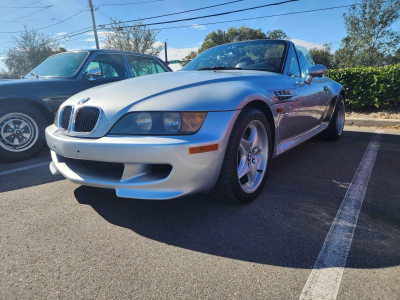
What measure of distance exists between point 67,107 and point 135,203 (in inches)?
38.9

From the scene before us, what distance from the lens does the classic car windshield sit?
316cm

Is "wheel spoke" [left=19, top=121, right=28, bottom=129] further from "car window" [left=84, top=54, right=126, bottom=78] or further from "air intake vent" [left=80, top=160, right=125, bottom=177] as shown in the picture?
"air intake vent" [left=80, top=160, right=125, bottom=177]

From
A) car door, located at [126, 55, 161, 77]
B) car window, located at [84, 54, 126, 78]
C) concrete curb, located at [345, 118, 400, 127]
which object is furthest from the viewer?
concrete curb, located at [345, 118, 400, 127]

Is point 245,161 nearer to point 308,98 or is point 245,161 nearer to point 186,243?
point 186,243

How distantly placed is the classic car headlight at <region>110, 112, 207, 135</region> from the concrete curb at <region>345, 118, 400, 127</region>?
659 cm

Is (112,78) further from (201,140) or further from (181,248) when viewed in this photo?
(181,248)

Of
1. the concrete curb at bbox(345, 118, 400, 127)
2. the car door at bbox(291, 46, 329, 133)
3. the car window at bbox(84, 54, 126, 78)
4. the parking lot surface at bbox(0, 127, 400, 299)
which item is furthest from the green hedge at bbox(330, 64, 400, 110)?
the car window at bbox(84, 54, 126, 78)

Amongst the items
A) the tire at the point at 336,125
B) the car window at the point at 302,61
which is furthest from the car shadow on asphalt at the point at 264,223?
the tire at the point at 336,125

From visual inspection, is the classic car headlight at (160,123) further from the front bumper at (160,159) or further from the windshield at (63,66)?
the windshield at (63,66)

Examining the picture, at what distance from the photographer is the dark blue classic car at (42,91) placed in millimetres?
3525

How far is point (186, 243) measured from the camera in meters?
1.72

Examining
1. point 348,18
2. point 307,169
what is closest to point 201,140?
point 307,169

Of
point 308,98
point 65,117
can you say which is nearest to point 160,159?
point 65,117

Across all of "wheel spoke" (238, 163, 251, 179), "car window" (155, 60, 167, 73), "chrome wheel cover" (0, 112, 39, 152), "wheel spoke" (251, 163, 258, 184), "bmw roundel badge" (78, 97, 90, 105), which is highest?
"car window" (155, 60, 167, 73)
